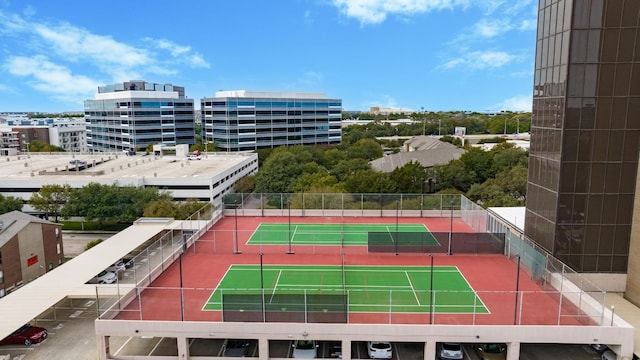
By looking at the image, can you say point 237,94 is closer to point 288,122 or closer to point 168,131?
point 288,122

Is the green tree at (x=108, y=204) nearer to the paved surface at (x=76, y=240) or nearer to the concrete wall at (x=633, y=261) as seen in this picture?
the paved surface at (x=76, y=240)

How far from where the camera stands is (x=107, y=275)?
3216cm

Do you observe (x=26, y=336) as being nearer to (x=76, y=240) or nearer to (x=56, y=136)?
(x=76, y=240)

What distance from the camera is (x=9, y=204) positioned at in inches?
1976

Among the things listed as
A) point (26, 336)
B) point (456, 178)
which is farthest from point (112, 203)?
point (456, 178)

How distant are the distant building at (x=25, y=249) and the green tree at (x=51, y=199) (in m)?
15.5

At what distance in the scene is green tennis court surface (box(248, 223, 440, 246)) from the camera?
2970 centimetres

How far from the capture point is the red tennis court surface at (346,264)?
782 inches

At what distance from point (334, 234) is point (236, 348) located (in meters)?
15.1

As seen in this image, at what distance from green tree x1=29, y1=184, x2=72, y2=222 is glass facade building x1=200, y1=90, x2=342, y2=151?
5465 cm

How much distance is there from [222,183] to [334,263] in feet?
118

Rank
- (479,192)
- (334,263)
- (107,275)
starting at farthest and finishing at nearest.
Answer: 1. (479,192)
2. (107,275)
3. (334,263)

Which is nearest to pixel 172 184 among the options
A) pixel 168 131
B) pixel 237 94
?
pixel 237 94

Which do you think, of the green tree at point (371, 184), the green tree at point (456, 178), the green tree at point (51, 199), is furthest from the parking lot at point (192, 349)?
the green tree at point (456, 178)
